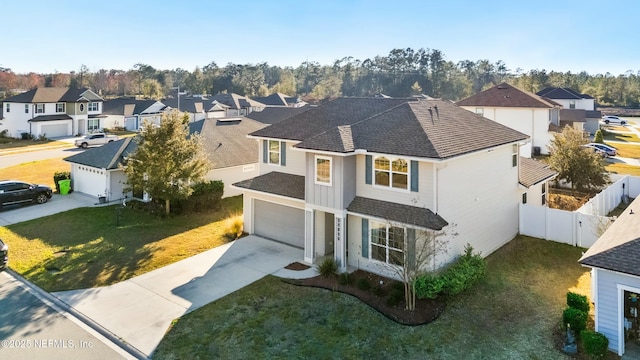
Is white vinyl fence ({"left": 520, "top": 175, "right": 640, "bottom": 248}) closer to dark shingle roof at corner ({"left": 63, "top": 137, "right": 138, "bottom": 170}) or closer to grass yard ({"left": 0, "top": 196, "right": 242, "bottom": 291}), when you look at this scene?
grass yard ({"left": 0, "top": 196, "right": 242, "bottom": 291})

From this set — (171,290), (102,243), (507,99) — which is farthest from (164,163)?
(507,99)

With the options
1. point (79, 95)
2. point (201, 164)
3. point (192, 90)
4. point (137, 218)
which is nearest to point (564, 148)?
point (201, 164)

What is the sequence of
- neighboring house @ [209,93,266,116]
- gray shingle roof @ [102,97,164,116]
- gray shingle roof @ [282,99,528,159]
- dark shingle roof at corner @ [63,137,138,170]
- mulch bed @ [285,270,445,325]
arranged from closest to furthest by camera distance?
mulch bed @ [285,270,445,325] → gray shingle roof @ [282,99,528,159] → dark shingle roof at corner @ [63,137,138,170] → gray shingle roof @ [102,97,164,116] → neighboring house @ [209,93,266,116]

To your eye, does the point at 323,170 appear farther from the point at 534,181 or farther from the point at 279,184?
the point at 534,181

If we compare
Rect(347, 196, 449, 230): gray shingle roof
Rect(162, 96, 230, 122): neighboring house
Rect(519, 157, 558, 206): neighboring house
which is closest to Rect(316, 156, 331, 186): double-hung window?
Rect(347, 196, 449, 230): gray shingle roof

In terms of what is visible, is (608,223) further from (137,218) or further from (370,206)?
(137,218)
